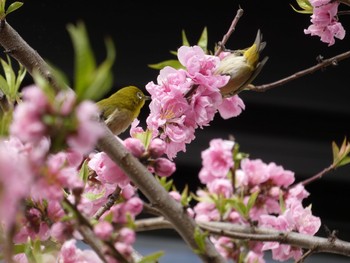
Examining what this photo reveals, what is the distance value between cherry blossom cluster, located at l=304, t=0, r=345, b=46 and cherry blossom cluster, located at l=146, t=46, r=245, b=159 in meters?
0.18

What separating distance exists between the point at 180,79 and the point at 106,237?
34 centimetres

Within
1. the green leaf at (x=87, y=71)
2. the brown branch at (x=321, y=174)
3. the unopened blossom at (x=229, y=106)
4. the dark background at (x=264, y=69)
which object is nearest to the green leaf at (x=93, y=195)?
the unopened blossom at (x=229, y=106)

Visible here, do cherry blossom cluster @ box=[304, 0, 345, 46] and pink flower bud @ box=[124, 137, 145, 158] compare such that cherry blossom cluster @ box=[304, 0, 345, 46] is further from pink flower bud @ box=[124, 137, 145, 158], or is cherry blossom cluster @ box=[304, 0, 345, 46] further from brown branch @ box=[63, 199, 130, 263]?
brown branch @ box=[63, 199, 130, 263]

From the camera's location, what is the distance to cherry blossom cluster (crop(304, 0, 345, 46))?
0.79m

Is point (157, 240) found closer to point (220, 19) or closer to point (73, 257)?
point (220, 19)

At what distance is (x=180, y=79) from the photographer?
69cm

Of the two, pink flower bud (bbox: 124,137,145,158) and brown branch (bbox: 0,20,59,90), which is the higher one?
brown branch (bbox: 0,20,59,90)

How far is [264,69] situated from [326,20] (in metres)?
1.42

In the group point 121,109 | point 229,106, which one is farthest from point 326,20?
point 121,109

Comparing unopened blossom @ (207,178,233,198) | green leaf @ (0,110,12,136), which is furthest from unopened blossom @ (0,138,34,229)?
unopened blossom @ (207,178,233,198)

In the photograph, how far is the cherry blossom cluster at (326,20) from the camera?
79cm

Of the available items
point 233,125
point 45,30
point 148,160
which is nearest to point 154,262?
point 148,160

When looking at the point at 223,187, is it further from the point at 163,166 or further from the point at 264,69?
the point at 264,69

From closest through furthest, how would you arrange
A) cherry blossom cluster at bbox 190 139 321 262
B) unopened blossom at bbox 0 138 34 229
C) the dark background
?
unopened blossom at bbox 0 138 34 229
cherry blossom cluster at bbox 190 139 321 262
the dark background
